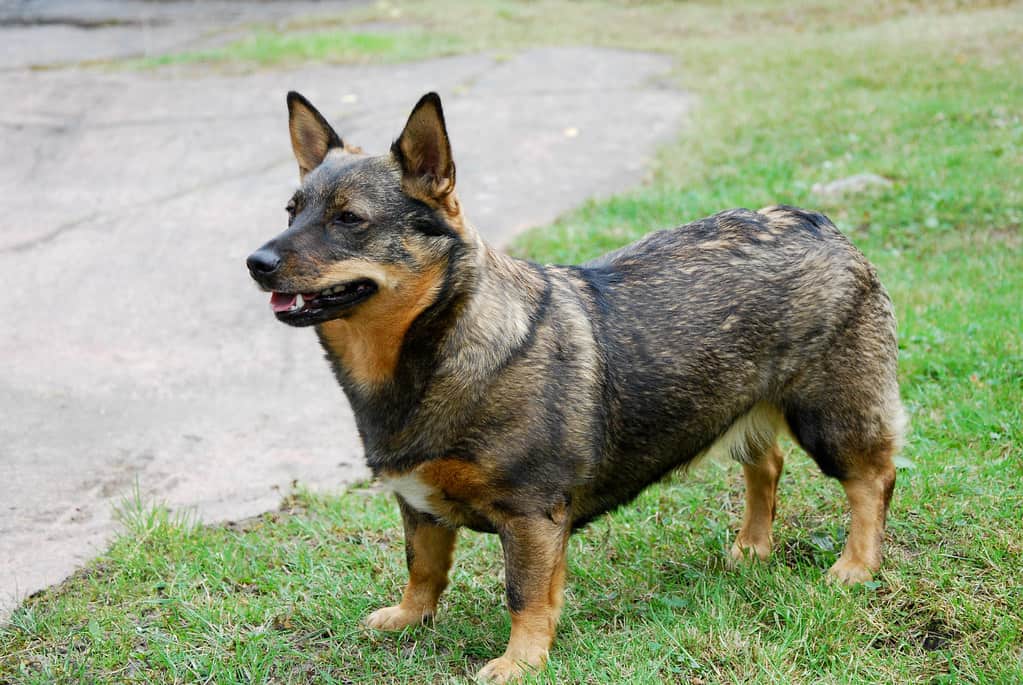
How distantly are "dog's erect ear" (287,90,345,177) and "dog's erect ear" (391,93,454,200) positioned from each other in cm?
50

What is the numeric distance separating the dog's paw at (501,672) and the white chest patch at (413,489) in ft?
1.98

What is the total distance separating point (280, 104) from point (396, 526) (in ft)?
29.4

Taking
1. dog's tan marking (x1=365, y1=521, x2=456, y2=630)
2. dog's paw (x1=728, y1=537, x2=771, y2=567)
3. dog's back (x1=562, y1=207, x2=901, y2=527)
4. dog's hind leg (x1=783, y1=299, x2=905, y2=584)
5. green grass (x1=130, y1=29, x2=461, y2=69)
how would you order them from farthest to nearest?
green grass (x1=130, y1=29, x2=461, y2=69), dog's paw (x1=728, y1=537, x2=771, y2=567), dog's hind leg (x1=783, y1=299, x2=905, y2=584), dog's tan marking (x1=365, y1=521, x2=456, y2=630), dog's back (x1=562, y1=207, x2=901, y2=527)

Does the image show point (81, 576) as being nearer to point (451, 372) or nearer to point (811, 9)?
point (451, 372)

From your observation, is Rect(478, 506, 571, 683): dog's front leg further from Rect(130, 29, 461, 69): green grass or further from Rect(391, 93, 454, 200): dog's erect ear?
Rect(130, 29, 461, 69): green grass

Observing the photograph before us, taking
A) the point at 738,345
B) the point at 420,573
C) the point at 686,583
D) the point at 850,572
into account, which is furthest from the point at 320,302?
the point at 850,572

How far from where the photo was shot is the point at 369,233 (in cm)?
377

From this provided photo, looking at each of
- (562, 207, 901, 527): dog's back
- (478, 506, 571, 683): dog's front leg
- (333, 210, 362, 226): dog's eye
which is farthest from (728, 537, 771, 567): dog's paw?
(333, 210, 362, 226): dog's eye

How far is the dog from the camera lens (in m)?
3.77

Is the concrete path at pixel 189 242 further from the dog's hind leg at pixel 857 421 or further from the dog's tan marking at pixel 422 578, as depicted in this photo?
the dog's hind leg at pixel 857 421


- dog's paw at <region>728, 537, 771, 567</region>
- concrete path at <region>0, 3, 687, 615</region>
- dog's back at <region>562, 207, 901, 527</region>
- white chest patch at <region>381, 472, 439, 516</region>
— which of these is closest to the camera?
white chest patch at <region>381, 472, 439, 516</region>

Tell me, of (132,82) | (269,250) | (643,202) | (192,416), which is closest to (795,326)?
(269,250)

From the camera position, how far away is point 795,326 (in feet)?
14.1

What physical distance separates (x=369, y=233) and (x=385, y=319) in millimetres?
313
